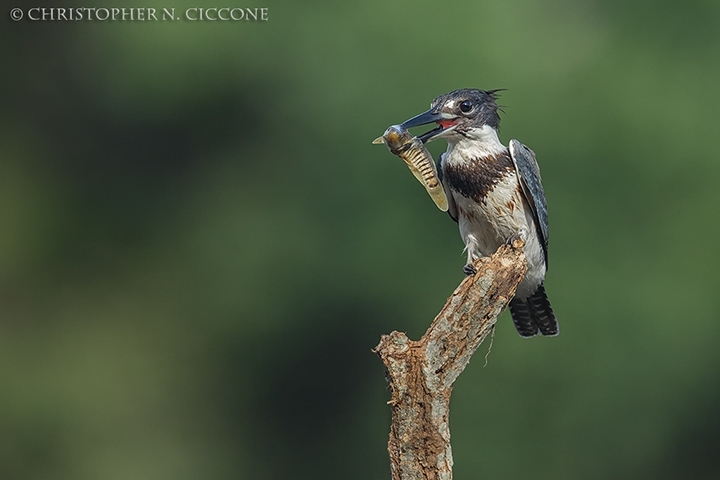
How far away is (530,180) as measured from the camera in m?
4.79

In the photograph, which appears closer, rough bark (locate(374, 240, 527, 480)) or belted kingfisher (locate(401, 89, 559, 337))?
rough bark (locate(374, 240, 527, 480))

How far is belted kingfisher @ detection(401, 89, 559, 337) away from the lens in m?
4.71

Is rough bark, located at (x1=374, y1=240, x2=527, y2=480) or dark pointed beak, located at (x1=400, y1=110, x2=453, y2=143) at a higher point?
dark pointed beak, located at (x1=400, y1=110, x2=453, y2=143)

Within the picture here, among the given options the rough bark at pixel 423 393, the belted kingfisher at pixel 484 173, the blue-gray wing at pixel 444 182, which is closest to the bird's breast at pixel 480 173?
the belted kingfisher at pixel 484 173

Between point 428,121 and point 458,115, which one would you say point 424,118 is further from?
point 458,115

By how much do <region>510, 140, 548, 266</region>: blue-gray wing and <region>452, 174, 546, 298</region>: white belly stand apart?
0.03 metres

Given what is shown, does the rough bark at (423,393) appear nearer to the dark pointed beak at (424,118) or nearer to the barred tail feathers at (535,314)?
the dark pointed beak at (424,118)

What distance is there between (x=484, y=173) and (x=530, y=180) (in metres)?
0.24

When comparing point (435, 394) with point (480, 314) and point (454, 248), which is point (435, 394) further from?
point (454, 248)

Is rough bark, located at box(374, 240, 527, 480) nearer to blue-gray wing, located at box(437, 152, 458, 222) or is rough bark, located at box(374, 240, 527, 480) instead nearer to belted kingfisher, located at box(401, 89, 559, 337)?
belted kingfisher, located at box(401, 89, 559, 337)

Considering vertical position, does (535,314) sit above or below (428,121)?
below

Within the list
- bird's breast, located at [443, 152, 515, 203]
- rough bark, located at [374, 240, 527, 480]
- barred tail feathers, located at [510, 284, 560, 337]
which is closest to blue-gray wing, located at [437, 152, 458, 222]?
bird's breast, located at [443, 152, 515, 203]

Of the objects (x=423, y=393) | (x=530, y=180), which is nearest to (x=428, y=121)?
(x=530, y=180)

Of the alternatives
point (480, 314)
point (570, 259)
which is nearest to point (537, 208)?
point (480, 314)
